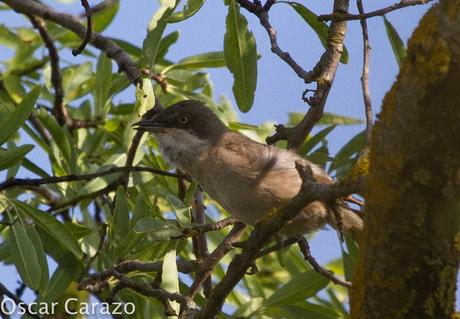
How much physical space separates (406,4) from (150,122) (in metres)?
2.27

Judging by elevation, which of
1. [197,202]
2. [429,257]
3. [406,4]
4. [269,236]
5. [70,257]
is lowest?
[429,257]

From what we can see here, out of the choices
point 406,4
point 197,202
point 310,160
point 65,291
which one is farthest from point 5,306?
point 406,4

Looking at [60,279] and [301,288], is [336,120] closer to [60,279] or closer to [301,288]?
[301,288]

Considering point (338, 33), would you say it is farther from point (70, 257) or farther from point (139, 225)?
point (70, 257)

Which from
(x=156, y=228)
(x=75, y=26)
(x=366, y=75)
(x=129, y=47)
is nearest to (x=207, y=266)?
(x=156, y=228)

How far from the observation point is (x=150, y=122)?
654cm

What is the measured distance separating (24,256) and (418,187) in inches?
113

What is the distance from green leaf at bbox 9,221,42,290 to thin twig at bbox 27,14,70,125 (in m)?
1.98

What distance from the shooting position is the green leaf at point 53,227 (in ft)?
18.9

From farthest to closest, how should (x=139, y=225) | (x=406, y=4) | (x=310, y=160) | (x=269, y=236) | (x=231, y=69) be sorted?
(x=310, y=160)
(x=231, y=69)
(x=139, y=225)
(x=406, y=4)
(x=269, y=236)

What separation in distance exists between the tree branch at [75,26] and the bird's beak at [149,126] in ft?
1.77

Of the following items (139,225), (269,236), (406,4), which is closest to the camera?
(269,236)

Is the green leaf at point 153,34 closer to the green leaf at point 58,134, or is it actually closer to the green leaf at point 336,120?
the green leaf at point 58,134

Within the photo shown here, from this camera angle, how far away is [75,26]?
7.10 m
